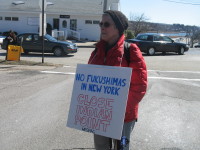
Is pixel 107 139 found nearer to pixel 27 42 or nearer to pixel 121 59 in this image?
pixel 121 59

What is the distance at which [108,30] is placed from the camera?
284 cm

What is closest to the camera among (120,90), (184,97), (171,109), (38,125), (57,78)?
(120,90)

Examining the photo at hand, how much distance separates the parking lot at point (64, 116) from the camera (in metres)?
4.50

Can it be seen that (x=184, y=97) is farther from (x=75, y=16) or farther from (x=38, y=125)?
(x=75, y=16)

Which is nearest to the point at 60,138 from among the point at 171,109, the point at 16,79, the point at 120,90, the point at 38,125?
the point at 38,125

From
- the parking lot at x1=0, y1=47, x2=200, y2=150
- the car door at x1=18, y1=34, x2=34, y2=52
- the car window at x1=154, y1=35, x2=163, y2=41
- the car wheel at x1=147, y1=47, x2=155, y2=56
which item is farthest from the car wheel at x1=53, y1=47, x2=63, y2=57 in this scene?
the parking lot at x1=0, y1=47, x2=200, y2=150

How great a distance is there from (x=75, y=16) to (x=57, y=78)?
25.9 metres

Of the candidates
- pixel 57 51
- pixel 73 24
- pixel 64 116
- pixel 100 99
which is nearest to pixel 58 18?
pixel 73 24

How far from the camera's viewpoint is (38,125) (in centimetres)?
522

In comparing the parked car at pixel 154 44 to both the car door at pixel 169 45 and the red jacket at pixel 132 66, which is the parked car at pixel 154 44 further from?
the red jacket at pixel 132 66

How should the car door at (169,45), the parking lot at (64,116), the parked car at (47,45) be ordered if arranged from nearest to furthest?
the parking lot at (64,116)
the parked car at (47,45)
the car door at (169,45)

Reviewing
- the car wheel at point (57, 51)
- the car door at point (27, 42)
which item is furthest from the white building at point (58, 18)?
the car wheel at point (57, 51)

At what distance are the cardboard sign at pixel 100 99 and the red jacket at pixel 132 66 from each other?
2.8 inches

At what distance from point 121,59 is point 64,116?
333 centimetres
